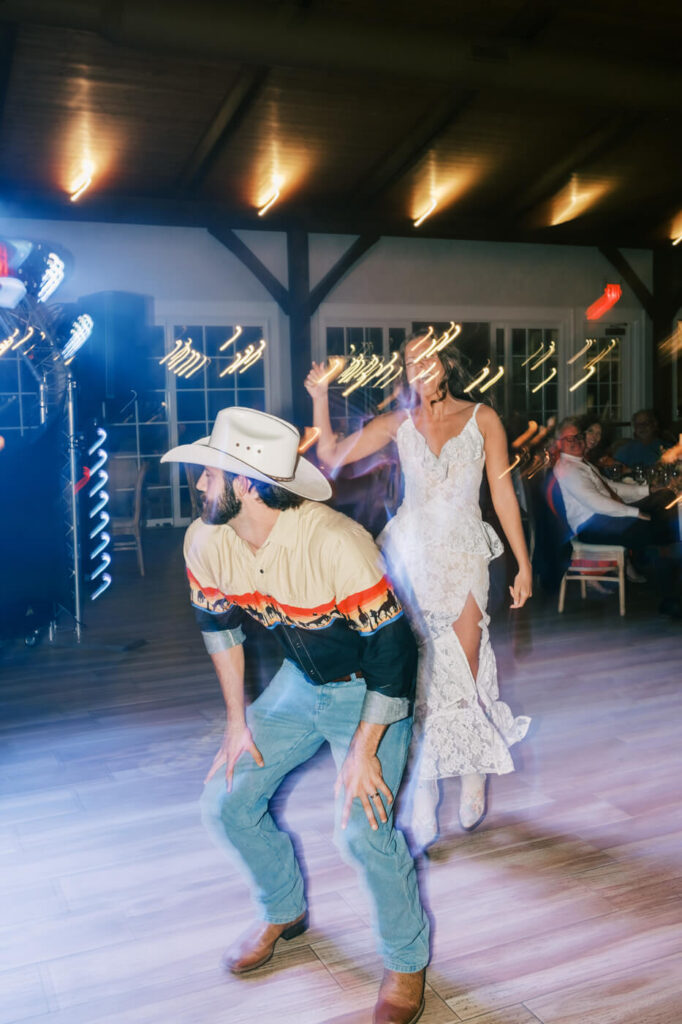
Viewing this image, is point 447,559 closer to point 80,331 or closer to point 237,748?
point 237,748

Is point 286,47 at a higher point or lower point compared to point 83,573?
higher

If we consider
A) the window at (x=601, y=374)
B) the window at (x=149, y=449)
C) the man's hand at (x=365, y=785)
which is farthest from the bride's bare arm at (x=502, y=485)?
the window at (x=601, y=374)

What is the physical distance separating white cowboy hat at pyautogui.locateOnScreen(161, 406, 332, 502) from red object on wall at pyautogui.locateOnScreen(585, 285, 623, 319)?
11552 millimetres

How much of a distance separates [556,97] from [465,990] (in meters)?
7.74

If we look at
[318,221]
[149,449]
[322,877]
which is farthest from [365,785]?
[318,221]

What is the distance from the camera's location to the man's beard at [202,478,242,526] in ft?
6.23

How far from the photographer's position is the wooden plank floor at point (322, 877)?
80.0 inches

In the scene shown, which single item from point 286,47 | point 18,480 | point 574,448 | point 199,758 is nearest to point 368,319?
point 286,47

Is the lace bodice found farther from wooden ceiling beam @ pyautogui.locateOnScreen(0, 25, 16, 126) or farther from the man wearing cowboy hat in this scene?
wooden ceiling beam @ pyautogui.locateOnScreen(0, 25, 16, 126)

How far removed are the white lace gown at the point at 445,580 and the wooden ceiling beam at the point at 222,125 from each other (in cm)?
641

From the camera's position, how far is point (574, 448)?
222 inches

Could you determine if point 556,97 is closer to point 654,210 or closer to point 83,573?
point 654,210

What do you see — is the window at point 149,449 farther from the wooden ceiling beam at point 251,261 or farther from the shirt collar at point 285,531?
the shirt collar at point 285,531

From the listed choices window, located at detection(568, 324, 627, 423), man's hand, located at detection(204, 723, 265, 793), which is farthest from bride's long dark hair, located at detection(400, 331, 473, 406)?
window, located at detection(568, 324, 627, 423)
